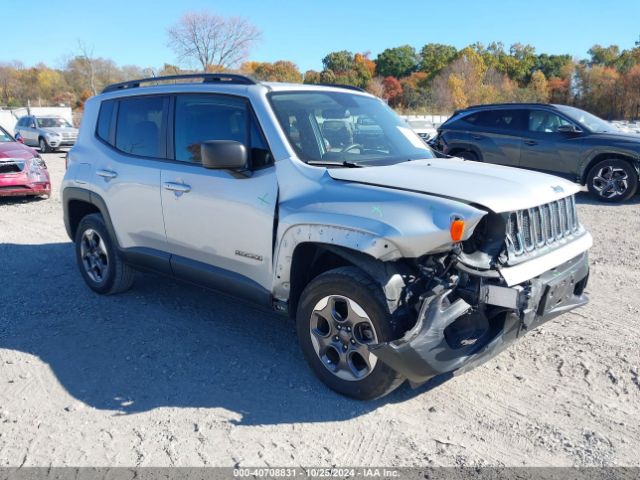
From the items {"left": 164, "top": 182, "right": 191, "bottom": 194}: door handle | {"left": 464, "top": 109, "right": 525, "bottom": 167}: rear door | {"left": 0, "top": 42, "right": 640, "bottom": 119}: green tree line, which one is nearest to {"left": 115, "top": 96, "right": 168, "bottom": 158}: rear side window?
{"left": 164, "top": 182, "right": 191, "bottom": 194}: door handle

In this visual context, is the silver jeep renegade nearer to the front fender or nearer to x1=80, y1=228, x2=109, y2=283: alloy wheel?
the front fender

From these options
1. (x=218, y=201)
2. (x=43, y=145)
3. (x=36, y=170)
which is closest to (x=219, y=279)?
(x=218, y=201)

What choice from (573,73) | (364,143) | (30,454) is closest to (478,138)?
(364,143)

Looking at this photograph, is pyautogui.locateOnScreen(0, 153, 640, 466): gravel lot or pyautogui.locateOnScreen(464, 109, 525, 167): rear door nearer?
pyautogui.locateOnScreen(0, 153, 640, 466): gravel lot

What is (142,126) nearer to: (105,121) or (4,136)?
(105,121)

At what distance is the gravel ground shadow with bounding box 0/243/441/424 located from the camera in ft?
11.6

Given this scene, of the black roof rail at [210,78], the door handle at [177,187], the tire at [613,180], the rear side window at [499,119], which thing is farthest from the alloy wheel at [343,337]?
the rear side window at [499,119]

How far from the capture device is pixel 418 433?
10.4ft

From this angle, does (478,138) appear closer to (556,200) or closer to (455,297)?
(556,200)

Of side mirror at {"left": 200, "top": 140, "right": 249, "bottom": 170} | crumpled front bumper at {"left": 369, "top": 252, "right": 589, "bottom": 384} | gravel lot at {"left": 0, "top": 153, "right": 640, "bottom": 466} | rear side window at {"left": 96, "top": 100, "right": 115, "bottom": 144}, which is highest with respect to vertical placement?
rear side window at {"left": 96, "top": 100, "right": 115, "bottom": 144}

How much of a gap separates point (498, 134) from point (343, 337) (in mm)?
8872

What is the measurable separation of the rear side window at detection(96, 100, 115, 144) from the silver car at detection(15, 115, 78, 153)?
18976mm

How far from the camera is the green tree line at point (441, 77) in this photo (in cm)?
4953

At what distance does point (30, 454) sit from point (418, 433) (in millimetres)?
2202
